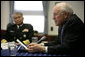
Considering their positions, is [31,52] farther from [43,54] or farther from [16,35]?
[16,35]

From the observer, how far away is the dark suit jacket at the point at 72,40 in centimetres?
164

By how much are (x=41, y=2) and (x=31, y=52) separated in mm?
4027

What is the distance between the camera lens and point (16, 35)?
2967mm

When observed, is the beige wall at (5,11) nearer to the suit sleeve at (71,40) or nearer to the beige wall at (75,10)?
the beige wall at (75,10)

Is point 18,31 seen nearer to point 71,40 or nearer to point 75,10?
point 71,40

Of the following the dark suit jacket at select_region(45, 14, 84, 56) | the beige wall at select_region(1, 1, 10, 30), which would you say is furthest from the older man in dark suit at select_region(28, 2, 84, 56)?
the beige wall at select_region(1, 1, 10, 30)

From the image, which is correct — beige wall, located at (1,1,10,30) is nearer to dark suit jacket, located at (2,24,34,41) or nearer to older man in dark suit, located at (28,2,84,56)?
dark suit jacket, located at (2,24,34,41)

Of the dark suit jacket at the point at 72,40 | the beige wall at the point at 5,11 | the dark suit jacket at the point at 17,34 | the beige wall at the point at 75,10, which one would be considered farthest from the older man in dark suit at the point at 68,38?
the beige wall at the point at 5,11

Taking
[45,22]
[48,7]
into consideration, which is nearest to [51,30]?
[45,22]

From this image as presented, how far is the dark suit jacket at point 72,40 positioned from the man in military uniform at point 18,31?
4.43ft

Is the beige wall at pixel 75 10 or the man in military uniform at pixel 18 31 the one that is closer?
the man in military uniform at pixel 18 31

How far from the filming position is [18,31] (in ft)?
10.0

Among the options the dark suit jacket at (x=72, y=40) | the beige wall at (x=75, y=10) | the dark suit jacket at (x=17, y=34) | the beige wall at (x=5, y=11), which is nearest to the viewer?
the dark suit jacket at (x=72, y=40)

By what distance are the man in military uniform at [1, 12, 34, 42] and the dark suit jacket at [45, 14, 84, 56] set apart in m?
1.35
